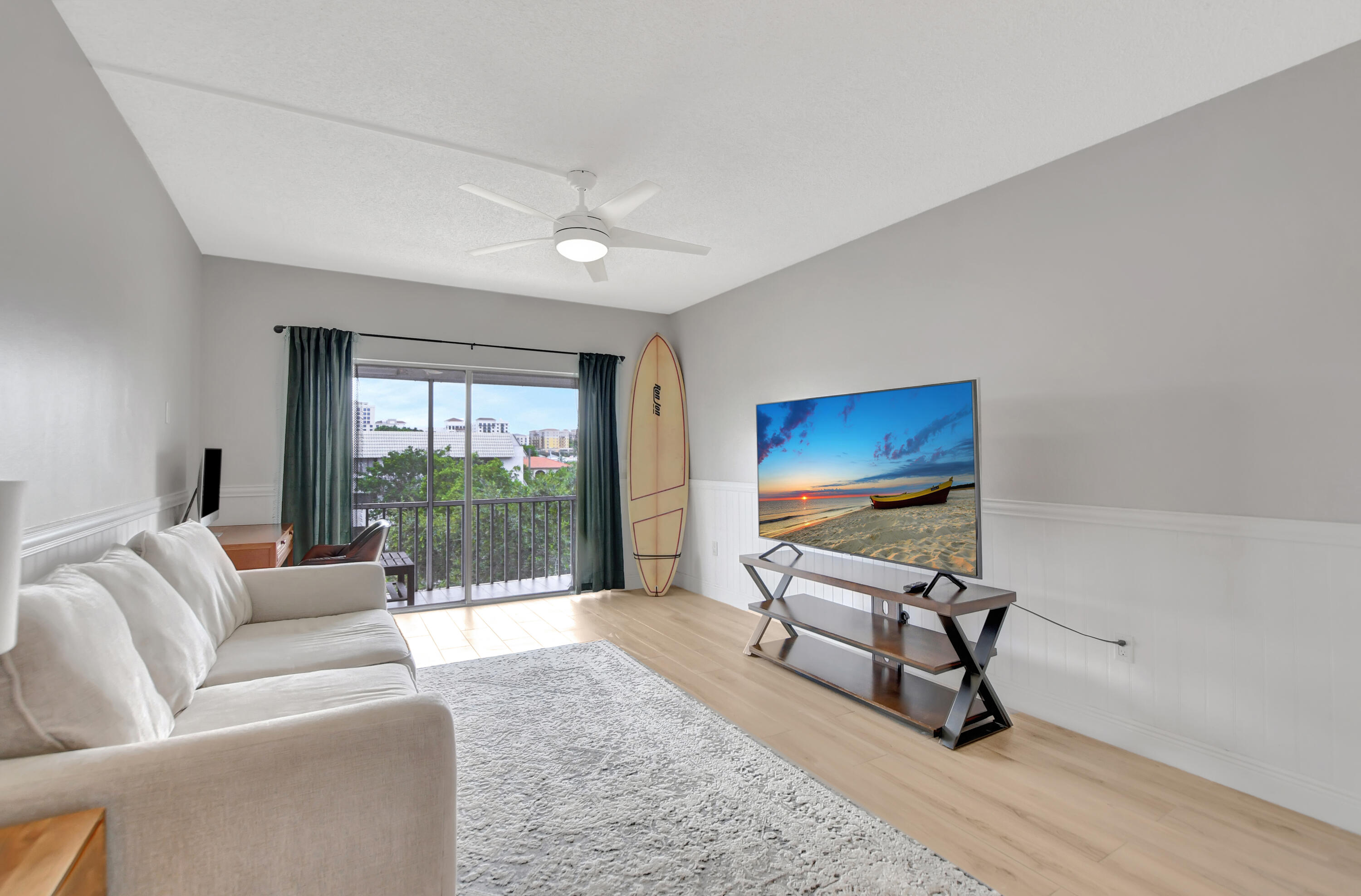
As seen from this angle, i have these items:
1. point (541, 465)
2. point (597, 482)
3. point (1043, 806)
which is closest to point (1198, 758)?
point (1043, 806)

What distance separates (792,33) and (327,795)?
2.29 metres

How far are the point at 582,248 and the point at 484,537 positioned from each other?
297 centimetres

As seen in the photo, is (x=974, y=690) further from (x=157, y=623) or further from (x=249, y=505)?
(x=249, y=505)

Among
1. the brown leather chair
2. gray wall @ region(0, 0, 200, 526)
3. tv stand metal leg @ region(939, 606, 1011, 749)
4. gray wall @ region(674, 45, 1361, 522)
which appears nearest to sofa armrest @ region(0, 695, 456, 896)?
gray wall @ region(0, 0, 200, 526)

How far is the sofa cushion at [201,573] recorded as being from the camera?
2107 millimetres

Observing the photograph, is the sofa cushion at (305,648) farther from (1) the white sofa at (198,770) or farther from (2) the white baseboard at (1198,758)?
(2) the white baseboard at (1198,758)

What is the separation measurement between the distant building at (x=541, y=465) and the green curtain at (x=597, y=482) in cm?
20

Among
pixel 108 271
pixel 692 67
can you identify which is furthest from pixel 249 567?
pixel 692 67

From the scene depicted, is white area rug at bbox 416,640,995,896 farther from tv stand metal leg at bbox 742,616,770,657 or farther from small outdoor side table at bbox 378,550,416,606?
small outdoor side table at bbox 378,550,416,606

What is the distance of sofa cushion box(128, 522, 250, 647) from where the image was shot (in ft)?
6.91

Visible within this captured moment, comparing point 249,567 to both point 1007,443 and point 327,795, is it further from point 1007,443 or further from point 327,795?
point 1007,443

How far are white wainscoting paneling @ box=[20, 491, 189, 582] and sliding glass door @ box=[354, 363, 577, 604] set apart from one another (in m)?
1.60

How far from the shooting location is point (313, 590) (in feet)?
9.04

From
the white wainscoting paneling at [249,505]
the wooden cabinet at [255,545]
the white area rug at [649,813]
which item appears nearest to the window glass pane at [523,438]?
the white wainscoting paneling at [249,505]
